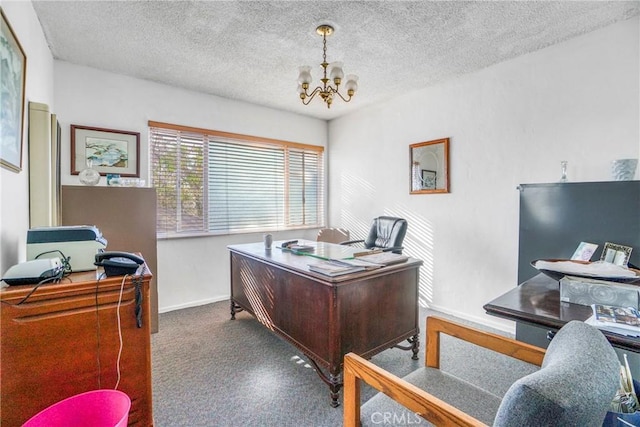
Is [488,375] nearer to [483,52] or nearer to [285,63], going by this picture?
[483,52]

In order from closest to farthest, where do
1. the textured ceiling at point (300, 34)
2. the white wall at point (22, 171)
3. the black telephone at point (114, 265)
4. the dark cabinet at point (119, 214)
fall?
the black telephone at point (114, 265) < the white wall at point (22, 171) < the textured ceiling at point (300, 34) < the dark cabinet at point (119, 214)

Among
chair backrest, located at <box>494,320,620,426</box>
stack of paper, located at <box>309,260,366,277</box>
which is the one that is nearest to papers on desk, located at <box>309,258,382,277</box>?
stack of paper, located at <box>309,260,366,277</box>

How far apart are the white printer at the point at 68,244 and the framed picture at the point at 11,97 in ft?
1.20

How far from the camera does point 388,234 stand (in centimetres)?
323

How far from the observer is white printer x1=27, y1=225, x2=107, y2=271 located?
1.42 m

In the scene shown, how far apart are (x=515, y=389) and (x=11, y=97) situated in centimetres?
235

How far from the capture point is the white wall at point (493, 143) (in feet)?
7.58

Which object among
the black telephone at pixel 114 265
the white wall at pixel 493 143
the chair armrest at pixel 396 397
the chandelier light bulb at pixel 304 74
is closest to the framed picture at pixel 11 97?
the black telephone at pixel 114 265

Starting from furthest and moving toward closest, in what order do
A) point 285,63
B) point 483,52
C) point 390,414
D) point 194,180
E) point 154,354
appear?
point 194,180 → point 285,63 → point 483,52 → point 154,354 → point 390,414

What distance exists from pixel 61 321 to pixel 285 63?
2572mm

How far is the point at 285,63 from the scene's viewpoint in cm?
285

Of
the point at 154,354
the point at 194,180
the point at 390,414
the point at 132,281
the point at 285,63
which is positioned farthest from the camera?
the point at 194,180

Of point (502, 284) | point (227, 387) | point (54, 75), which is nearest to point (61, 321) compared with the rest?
point (227, 387)

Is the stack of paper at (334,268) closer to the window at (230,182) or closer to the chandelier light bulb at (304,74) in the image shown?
the chandelier light bulb at (304,74)
